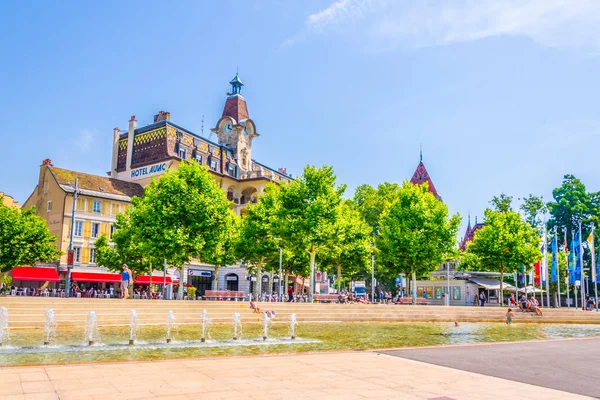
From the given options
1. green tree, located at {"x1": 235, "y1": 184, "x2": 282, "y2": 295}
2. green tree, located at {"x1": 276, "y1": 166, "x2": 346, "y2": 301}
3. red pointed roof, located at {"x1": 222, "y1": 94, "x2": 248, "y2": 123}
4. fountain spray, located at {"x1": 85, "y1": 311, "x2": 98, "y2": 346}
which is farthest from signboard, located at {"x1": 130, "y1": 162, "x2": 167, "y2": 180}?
fountain spray, located at {"x1": 85, "y1": 311, "x2": 98, "y2": 346}

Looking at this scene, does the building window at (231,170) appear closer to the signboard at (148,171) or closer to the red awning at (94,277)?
the signboard at (148,171)

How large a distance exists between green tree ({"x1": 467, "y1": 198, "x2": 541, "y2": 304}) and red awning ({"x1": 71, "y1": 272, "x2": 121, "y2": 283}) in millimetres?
37816

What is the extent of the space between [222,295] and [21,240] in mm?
18947

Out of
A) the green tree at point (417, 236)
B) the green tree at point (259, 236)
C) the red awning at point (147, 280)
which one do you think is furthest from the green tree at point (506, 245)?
the red awning at point (147, 280)

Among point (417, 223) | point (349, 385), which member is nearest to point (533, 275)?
point (417, 223)

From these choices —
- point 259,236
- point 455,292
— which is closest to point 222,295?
point 259,236

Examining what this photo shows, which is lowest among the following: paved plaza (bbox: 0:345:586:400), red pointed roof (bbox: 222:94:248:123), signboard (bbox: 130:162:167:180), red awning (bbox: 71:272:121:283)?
paved plaza (bbox: 0:345:586:400)

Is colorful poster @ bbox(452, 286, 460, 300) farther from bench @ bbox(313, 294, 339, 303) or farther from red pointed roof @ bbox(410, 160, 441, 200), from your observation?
red pointed roof @ bbox(410, 160, 441, 200)

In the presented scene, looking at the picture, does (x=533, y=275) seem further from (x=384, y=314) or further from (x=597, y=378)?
(x=597, y=378)

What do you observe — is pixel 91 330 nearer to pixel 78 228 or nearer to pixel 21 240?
pixel 21 240

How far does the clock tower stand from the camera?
7222 cm

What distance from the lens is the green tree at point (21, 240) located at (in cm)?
4056

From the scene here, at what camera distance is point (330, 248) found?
39781 mm

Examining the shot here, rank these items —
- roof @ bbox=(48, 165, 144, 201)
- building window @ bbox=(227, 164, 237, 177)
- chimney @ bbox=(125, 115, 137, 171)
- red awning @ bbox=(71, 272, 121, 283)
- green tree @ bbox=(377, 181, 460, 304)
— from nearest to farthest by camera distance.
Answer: green tree @ bbox=(377, 181, 460, 304) → red awning @ bbox=(71, 272, 121, 283) → roof @ bbox=(48, 165, 144, 201) → chimney @ bbox=(125, 115, 137, 171) → building window @ bbox=(227, 164, 237, 177)
